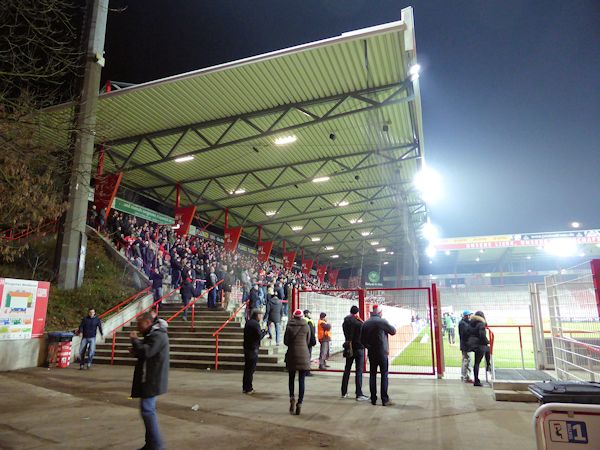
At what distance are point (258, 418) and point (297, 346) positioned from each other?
3.86 feet

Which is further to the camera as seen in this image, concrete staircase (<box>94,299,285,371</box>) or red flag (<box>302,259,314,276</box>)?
red flag (<box>302,259,314,276</box>)

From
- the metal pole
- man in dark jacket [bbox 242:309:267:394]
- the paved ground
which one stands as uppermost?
the metal pole

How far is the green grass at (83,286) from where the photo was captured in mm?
12867

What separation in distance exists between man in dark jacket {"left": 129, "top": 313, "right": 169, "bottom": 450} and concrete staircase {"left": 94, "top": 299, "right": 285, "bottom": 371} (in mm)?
6897

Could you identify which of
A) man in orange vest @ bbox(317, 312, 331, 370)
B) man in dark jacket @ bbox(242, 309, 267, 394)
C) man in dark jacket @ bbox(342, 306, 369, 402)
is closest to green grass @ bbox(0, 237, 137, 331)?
man in dark jacket @ bbox(242, 309, 267, 394)

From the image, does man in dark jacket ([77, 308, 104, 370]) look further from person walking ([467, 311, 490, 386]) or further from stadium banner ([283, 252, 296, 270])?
stadium banner ([283, 252, 296, 270])

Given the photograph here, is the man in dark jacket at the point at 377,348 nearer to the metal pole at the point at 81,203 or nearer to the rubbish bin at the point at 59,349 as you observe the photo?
the rubbish bin at the point at 59,349

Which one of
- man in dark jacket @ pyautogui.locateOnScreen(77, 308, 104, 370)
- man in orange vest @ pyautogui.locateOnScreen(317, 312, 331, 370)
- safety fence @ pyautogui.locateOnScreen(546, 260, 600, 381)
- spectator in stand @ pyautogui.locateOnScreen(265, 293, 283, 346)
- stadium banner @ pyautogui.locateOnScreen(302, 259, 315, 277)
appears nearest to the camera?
safety fence @ pyautogui.locateOnScreen(546, 260, 600, 381)

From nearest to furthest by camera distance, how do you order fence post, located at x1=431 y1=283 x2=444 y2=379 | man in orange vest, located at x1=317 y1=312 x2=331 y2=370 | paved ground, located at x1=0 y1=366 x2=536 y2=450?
paved ground, located at x1=0 y1=366 x2=536 y2=450 < fence post, located at x1=431 y1=283 x2=444 y2=379 < man in orange vest, located at x1=317 y1=312 x2=331 y2=370

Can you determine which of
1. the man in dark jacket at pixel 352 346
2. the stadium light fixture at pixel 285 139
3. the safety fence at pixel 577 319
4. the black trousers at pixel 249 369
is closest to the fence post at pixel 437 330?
the safety fence at pixel 577 319

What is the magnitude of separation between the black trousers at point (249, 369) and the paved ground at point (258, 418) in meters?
0.21

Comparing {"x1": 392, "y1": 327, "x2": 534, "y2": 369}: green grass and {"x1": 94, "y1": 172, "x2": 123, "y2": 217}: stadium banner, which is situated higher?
{"x1": 94, "y1": 172, "x2": 123, "y2": 217}: stadium banner

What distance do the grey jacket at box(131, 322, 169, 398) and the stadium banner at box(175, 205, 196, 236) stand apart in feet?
66.9

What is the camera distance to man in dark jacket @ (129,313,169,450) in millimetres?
4074
